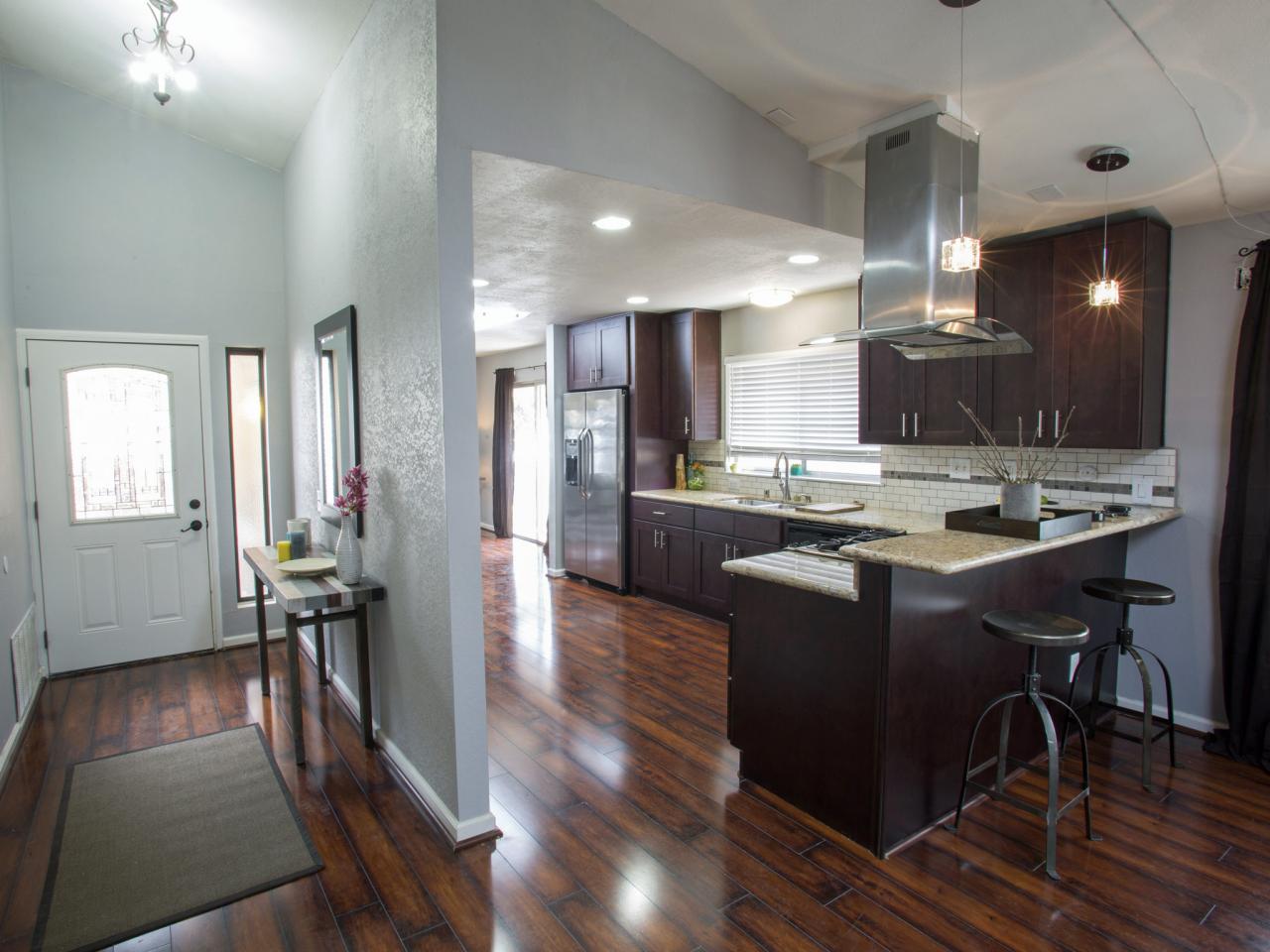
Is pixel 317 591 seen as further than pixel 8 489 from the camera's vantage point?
No

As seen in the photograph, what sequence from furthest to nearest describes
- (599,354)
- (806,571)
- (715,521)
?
(599,354)
(715,521)
(806,571)

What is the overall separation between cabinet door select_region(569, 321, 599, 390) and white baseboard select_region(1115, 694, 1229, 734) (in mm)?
4369

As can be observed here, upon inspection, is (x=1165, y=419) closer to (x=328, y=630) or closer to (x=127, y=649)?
(x=328, y=630)

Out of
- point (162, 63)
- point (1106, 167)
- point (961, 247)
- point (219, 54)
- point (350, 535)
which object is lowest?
point (350, 535)

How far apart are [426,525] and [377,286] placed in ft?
3.68

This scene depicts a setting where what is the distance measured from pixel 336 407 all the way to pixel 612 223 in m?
1.72

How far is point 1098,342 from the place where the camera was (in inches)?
136

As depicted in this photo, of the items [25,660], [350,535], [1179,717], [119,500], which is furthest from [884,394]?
[25,660]

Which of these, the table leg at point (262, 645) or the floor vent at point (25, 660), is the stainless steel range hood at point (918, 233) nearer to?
the table leg at point (262, 645)

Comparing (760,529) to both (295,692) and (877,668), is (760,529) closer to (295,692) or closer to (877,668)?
(877,668)

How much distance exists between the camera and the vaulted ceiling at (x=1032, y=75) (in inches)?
83.9

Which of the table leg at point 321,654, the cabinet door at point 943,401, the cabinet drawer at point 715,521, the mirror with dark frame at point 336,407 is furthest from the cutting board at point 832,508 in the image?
the table leg at point 321,654

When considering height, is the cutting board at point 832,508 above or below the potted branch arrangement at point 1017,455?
below

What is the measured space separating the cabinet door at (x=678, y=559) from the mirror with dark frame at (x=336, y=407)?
260cm
